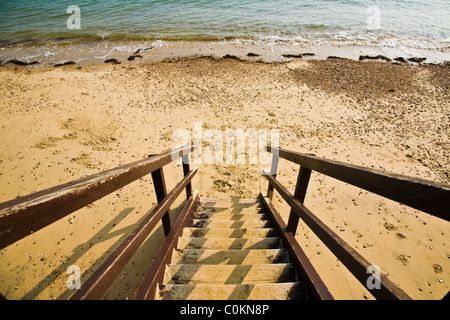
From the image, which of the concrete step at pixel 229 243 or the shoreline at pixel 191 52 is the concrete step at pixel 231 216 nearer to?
the concrete step at pixel 229 243

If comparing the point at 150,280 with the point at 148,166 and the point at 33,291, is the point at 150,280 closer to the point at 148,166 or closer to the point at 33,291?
the point at 148,166

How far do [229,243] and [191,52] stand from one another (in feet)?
42.8

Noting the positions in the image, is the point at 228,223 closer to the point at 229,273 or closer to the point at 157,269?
the point at 229,273

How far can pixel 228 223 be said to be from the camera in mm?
3750

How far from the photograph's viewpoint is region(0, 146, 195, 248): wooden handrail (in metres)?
0.90

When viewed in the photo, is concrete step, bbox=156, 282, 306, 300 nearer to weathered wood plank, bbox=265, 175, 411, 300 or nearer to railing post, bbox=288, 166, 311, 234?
weathered wood plank, bbox=265, 175, 411, 300

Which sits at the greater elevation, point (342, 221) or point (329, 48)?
point (329, 48)

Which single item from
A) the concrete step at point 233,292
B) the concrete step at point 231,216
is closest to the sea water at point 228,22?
the concrete step at point 231,216

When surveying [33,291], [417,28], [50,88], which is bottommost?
[33,291]

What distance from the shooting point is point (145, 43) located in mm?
14500

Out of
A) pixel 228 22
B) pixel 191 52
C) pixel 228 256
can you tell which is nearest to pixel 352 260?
pixel 228 256

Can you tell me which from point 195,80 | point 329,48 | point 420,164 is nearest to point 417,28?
point 329,48

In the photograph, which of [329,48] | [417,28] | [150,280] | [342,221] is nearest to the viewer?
[150,280]
